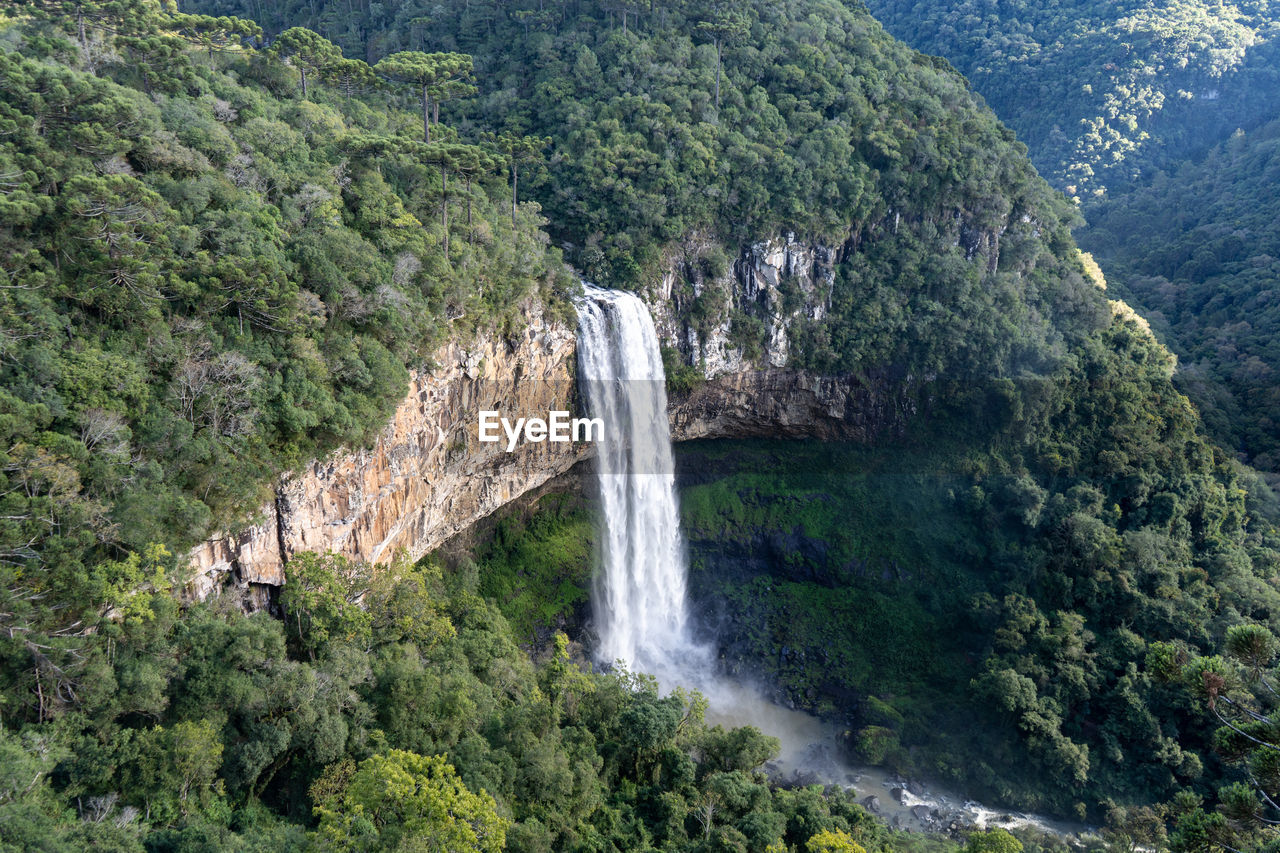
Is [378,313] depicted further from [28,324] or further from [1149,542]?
[1149,542]

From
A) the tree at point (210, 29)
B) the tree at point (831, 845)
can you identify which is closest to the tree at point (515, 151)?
the tree at point (210, 29)

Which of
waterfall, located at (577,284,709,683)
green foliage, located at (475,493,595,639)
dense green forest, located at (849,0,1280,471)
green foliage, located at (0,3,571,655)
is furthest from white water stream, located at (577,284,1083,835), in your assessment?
dense green forest, located at (849,0,1280,471)

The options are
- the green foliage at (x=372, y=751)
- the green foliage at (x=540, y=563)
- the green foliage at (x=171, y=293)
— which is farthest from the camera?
the green foliage at (x=540, y=563)

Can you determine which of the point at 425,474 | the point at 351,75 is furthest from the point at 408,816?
the point at 351,75

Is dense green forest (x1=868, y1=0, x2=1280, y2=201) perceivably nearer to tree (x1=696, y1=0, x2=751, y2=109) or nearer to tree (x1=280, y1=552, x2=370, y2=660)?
tree (x1=696, y1=0, x2=751, y2=109)

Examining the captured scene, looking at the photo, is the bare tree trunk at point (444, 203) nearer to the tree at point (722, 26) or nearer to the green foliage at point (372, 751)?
the green foliage at point (372, 751)

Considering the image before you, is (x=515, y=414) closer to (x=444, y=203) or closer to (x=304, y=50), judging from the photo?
(x=444, y=203)

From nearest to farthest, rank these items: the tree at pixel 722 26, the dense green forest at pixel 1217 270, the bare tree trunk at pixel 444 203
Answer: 1. the bare tree trunk at pixel 444 203
2. the tree at pixel 722 26
3. the dense green forest at pixel 1217 270

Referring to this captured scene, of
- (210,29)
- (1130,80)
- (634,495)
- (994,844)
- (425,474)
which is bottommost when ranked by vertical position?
(994,844)
